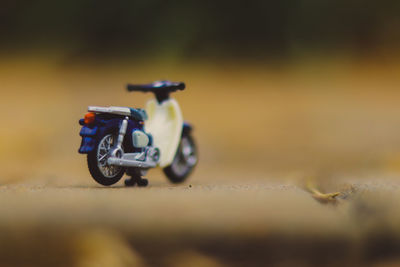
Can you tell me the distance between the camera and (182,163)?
2273 millimetres

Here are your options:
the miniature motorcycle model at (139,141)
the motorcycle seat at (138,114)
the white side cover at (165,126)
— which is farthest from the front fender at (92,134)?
the white side cover at (165,126)

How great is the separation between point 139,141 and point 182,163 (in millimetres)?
375

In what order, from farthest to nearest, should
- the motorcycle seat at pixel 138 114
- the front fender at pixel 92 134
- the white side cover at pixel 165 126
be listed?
the white side cover at pixel 165 126, the motorcycle seat at pixel 138 114, the front fender at pixel 92 134

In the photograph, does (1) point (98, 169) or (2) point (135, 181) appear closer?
(1) point (98, 169)

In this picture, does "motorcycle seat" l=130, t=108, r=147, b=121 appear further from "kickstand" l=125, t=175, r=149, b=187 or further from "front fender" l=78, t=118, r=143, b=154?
"kickstand" l=125, t=175, r=149, b=187

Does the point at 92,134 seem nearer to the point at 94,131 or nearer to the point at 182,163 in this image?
the point at 94,131

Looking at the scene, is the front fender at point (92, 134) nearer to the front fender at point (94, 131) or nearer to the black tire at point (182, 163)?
the front fender at point (94, 131)

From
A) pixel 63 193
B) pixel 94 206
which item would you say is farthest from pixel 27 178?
pixel 94 206

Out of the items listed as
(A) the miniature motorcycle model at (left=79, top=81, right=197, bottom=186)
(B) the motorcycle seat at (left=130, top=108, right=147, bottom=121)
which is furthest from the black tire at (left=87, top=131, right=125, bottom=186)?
(B) the motorcycle seat at (left=130, top=108, right=147, bottom=121)

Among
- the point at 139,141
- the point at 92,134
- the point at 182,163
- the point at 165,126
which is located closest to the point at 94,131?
the point at 92,134

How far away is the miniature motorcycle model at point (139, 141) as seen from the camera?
1.76 meters

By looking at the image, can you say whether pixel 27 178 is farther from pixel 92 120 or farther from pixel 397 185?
pixel 397 185

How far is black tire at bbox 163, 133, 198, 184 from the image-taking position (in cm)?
220

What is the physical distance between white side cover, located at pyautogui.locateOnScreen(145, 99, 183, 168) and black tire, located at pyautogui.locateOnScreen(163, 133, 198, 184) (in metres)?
0.08
